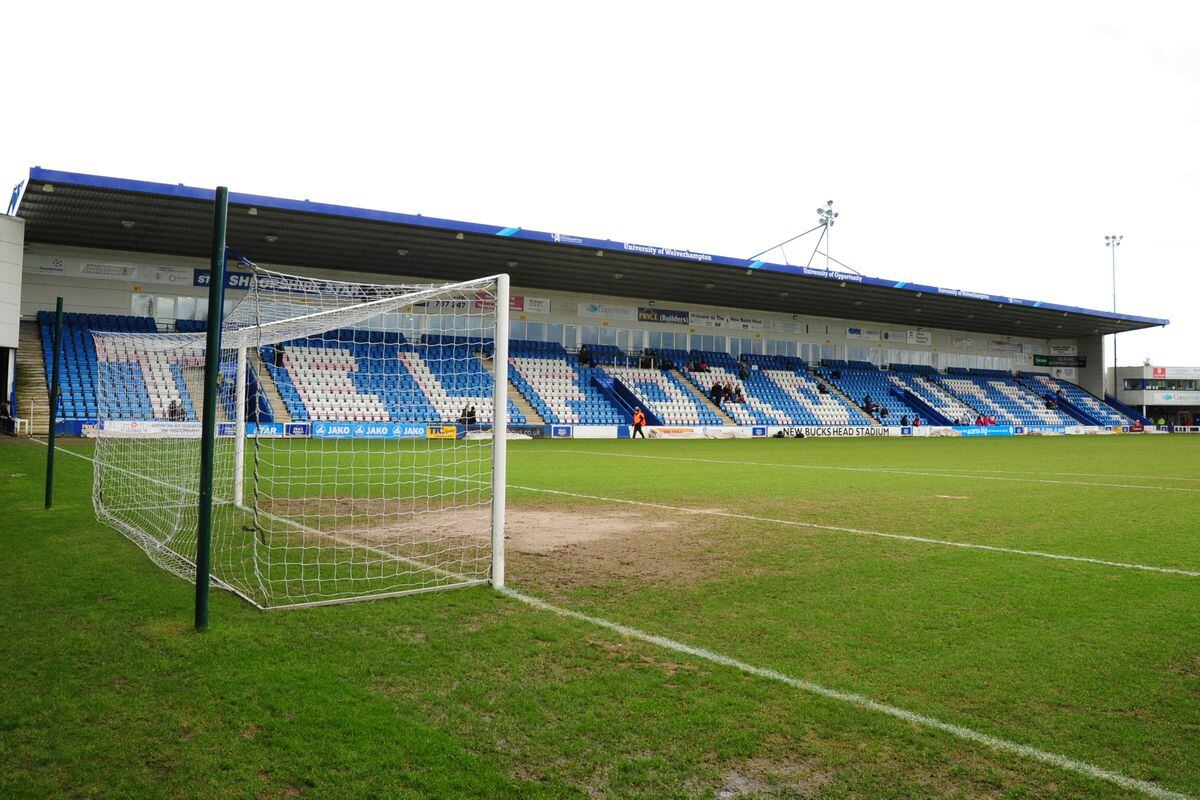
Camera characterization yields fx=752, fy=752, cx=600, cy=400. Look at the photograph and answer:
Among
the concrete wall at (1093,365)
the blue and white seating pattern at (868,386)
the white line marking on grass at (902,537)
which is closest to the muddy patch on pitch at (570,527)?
the white line marking on grass at (902,537)

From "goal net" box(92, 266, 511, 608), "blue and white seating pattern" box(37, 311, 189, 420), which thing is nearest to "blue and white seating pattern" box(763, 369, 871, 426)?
"goal net" box(92, 266, 511, 608)

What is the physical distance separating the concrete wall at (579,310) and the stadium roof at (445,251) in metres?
0.88

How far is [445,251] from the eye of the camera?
109 feet

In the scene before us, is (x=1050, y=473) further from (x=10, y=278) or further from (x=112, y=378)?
(x=10, y=278)

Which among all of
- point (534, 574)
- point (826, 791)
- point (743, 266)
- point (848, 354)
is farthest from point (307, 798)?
point (848, 354)

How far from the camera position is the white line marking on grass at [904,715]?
9.62 feet

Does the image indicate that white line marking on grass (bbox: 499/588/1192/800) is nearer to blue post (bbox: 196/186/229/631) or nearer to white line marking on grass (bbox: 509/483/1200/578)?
blue post (bbox: 196/186/229/631)

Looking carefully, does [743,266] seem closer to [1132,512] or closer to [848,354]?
[848,354]

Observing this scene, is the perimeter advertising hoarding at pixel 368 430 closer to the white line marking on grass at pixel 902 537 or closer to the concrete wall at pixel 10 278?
the concrete wall at pixel 10 278

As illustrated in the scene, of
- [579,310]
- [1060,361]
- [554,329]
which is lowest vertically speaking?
[554,329]

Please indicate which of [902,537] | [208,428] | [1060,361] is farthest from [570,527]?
[1060,361]

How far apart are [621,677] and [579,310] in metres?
38.5

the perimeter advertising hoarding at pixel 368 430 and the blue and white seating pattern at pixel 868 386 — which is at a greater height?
the blue and white seating pattern at pixel 868 386

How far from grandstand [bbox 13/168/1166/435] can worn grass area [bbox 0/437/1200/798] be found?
26.6ft
